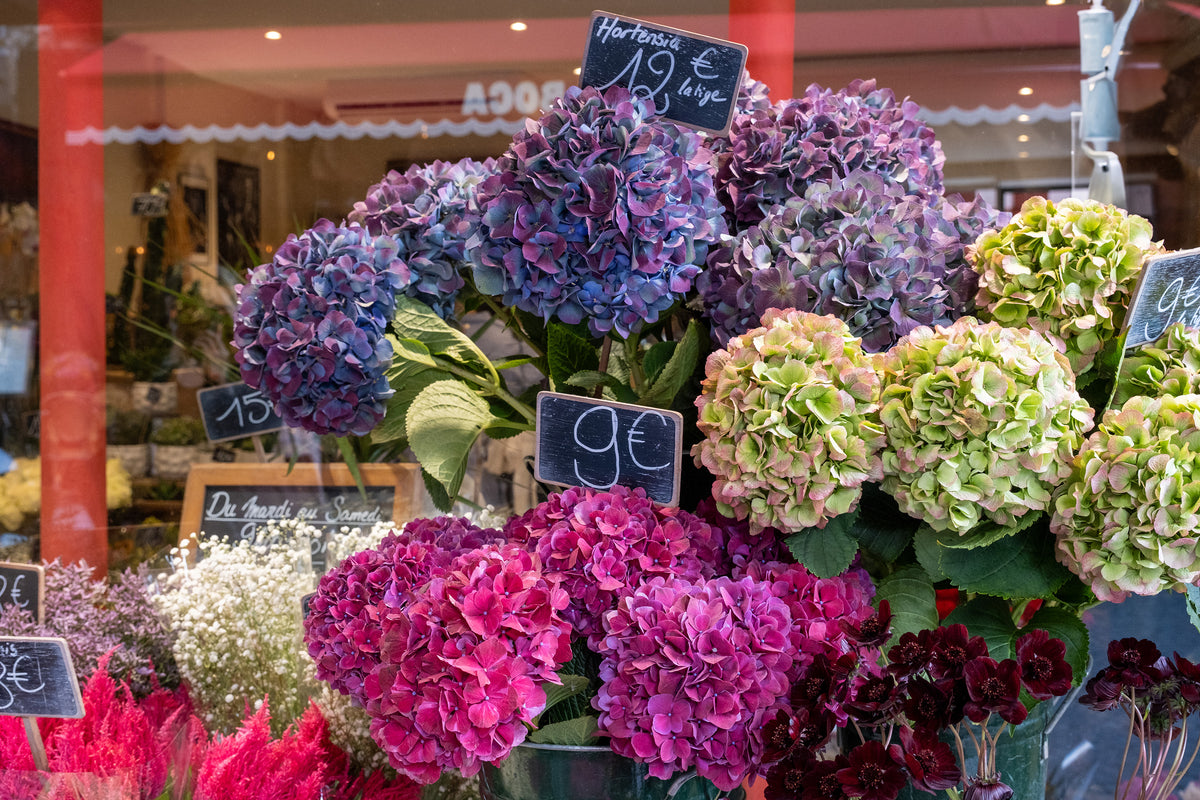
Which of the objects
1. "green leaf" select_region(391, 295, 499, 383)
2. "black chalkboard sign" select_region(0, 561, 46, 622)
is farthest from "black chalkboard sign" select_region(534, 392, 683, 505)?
"black chalkboard sign" select_region(0, 561, 46, 622)

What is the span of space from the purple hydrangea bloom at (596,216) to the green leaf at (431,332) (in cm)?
13

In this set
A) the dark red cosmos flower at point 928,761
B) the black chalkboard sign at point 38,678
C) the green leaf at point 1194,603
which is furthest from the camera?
the black chalkboard sign at point 38,678

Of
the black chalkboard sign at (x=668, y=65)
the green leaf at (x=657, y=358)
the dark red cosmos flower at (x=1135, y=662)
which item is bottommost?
the dark red cosmos flower at (x=1135, y=662)

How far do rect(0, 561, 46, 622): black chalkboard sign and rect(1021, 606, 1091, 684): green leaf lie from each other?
1.05m

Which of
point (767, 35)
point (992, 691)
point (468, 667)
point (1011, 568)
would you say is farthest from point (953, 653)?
point (767, 35)

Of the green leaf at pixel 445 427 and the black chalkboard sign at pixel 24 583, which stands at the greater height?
the green leaf at pixel 445 427

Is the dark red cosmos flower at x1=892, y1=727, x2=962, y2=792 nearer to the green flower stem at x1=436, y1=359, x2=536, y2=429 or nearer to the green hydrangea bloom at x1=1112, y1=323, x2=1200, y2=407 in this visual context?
the green hydrangea bloom at x1=1112, y1=323, x2=1200, y2=407

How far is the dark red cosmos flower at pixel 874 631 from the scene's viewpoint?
1.73ft

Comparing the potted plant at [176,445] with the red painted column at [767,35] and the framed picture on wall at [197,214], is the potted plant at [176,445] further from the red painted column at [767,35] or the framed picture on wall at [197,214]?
the red painted column at [767,35]

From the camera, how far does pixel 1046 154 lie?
187 cm

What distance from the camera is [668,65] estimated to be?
0.73 meters

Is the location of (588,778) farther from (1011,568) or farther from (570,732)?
(1011,568)

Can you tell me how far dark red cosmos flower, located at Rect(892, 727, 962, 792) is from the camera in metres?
0.47

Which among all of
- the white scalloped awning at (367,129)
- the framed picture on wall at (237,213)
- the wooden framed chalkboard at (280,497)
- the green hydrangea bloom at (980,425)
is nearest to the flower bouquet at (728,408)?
the green hydrangea bloom at (980,425)
